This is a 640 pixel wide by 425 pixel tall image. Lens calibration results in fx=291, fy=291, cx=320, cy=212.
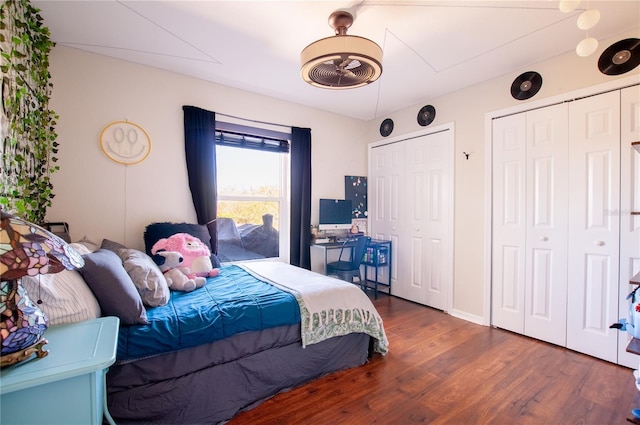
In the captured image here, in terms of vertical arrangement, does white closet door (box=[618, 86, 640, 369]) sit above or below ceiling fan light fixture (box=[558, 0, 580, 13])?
below

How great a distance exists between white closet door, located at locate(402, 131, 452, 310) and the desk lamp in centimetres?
333

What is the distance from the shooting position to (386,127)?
4098 mm

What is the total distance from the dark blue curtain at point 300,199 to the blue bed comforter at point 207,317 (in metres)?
1.42

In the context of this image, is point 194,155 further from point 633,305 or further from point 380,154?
point 633,305

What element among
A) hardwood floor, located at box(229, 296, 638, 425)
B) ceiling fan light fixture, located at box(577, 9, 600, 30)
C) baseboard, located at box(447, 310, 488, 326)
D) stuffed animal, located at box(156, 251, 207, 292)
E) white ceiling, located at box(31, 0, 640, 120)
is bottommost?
hardwood floor, located at box(229, 296, 638, 425)

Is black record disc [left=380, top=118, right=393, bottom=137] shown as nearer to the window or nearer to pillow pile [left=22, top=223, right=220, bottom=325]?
the window

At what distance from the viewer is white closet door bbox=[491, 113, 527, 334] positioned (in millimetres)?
2791

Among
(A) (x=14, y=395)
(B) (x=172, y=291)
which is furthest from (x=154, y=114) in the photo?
(A) (x=14, y=395)

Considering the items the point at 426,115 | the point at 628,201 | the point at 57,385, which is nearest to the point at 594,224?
the point at 628,201

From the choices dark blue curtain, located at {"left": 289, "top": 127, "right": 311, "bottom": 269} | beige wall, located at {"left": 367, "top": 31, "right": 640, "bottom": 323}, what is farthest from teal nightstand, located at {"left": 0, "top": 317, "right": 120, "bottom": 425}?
beige wall, located at {"left": 367, "top": 31, "right": 640, "bottom": 323}

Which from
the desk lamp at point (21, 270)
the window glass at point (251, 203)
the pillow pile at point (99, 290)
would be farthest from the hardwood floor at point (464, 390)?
the window glass at point (251, 203)

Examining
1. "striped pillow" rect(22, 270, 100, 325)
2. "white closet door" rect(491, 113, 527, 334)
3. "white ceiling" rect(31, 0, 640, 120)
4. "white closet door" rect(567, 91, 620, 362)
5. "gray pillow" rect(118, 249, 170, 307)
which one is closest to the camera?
"striped pillow" rect(22, 270, 100, 325)

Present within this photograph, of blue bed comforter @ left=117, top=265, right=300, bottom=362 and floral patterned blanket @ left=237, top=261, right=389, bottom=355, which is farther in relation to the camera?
floral patterned blanket @ left=237, top=261, right=389, bottom=355

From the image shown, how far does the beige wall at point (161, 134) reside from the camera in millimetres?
2484
